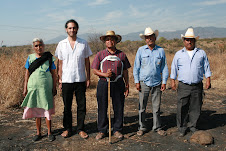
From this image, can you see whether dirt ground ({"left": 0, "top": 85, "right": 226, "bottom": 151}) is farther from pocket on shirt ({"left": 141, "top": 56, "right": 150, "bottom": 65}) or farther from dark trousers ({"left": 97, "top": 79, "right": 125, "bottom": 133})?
pocket on shirt ({"left": 141, "top": 56, "right": 150, "bottom": 65})

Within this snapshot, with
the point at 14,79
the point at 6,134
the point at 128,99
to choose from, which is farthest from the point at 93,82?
the point at 6,134

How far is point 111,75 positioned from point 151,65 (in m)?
0.87

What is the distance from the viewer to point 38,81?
12.3ft

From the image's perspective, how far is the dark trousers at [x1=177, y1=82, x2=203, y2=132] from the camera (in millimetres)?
4004

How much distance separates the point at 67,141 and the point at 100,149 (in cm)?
74

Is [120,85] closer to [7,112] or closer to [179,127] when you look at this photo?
[179,127]

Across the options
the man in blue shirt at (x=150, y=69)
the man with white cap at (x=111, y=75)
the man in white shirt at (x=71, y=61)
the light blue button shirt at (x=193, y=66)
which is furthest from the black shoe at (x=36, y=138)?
the light blue button shirt at (x=193, y=66)

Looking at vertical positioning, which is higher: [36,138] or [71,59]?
[71,59]

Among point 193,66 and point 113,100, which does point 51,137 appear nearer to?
point 113,100

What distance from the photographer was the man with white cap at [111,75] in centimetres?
371

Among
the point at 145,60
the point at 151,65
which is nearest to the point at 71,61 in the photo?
the point at 145,60

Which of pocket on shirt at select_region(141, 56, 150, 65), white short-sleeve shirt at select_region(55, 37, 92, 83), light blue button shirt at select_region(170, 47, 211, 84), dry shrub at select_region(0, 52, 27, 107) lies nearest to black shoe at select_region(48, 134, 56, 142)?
white short-sleeve shirt at select_region(55, 37, 92, 83)

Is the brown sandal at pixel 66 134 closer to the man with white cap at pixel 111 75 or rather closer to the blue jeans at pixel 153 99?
the man with white cap at pixel 111 75

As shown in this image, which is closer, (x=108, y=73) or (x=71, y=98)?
(x=108, y=73)
